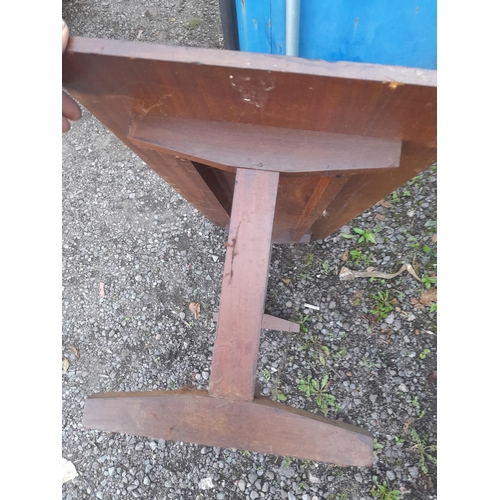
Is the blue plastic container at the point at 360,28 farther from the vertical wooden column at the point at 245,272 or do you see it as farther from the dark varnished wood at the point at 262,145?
the vertical wooden column at the point at 245,272

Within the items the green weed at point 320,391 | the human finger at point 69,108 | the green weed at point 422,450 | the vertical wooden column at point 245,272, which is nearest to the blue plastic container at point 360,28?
the vertical wooden column at point 245,272

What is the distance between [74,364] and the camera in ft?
8.21

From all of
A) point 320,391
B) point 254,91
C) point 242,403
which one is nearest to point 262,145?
point 254,91

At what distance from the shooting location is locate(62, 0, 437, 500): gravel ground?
2.14 metres

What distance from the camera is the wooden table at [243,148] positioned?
961 mm

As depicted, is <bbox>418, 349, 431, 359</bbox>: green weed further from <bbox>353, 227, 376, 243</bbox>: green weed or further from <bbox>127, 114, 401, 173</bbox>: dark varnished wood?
<bbox>127, 114, 401, 173</bbox>: dark varnished wood

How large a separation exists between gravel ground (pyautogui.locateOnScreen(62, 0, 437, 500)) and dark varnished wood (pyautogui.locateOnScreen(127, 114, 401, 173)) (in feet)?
4.55

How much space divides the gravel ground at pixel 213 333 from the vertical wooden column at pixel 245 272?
1.26 metres

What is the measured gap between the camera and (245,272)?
3.79 ft

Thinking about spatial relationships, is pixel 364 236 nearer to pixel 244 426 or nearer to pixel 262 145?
pixel 262 145

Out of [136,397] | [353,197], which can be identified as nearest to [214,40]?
[353,197]

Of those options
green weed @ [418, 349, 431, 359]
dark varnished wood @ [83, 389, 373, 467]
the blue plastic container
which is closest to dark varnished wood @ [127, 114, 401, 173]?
the blue plastic container

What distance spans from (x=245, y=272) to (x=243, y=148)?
373 mm

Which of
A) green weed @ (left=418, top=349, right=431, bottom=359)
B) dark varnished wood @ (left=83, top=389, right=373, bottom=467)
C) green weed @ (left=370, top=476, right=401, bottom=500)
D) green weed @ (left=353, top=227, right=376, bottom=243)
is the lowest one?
green weed @ (left=370, top=476, right=401, bottom=500)
